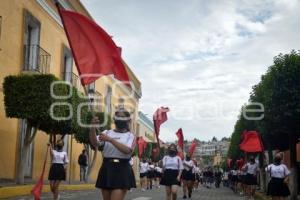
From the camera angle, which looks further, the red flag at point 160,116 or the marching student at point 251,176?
the marching student at point 251,176

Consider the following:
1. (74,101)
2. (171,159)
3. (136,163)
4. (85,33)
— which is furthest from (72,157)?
(136,163)

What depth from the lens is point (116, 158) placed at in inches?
287

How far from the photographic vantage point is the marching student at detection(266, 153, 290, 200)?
14.1m

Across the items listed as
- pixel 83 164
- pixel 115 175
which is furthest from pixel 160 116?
pixel 83 164

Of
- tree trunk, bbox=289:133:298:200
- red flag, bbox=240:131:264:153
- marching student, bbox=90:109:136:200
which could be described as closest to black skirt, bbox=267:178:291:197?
tree trunk, bbox=289:133:298:200

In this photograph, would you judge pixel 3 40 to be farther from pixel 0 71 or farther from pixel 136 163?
pixel 136 163

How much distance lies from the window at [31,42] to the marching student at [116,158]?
51.2ft

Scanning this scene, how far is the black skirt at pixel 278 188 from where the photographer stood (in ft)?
46.1

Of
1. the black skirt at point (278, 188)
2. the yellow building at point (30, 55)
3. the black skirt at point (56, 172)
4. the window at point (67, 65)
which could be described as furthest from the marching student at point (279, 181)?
the window at point (67, 65)

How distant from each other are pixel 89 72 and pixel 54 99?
463 inches

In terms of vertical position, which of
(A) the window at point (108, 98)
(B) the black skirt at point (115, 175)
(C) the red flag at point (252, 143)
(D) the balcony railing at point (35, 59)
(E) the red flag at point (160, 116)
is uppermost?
(A) the window at point (108, 98)

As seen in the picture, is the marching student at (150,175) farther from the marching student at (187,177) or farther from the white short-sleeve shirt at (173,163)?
the white short-sleeve shirt at (173,163)

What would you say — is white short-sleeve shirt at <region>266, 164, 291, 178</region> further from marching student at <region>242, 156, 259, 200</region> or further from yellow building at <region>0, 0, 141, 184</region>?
yellow building at <region>0, 0, 141, 184</region>

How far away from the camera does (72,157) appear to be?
30.6 m
